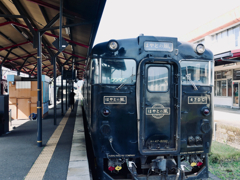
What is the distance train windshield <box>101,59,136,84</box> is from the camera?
385 centimetres

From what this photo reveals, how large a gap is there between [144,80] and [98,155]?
170 centimetres

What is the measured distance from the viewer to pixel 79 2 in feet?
18.3

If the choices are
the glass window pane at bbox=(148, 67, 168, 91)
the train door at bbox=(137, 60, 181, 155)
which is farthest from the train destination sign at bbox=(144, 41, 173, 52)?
the glass window pane at bbox=(148, 67, 168, 91)

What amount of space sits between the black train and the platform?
722mm

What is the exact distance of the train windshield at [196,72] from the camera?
4008 mm

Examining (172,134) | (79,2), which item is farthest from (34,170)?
(79,2)

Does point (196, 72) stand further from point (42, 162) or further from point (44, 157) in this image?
point (44, 157)

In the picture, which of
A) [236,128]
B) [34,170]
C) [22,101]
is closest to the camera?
[34,170]

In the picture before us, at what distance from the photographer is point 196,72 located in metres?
4.06

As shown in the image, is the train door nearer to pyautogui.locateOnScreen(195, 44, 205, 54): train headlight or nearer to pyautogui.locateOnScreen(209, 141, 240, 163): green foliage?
pyautogui.locateOnScreen(195, 44, 205, 54): train headlight

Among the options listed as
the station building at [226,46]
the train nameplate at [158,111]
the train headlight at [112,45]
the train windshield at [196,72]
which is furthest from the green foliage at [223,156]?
the station building at [226,46]

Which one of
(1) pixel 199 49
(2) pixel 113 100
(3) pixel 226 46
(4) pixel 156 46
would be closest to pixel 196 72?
(1) pixel 199 49

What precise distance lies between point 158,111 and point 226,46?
17.7 meters

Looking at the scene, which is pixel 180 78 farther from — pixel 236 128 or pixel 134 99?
pixel 236 128
